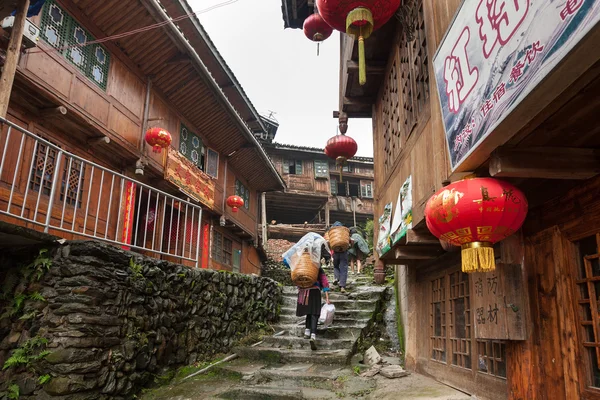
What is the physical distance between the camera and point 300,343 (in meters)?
8.85

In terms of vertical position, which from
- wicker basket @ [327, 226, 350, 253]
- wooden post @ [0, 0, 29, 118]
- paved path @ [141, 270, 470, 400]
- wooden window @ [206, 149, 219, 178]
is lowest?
paved path @ [141, 270, 470, 400]

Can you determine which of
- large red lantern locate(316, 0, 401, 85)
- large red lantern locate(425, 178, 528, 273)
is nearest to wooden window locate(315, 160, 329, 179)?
large red lantern locate(316, 0, 401, 85)

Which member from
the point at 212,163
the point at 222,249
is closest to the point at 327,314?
the point at 212,163

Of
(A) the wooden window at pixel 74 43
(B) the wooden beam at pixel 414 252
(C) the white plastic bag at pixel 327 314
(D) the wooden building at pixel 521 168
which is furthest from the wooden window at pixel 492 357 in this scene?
(A) the wooden window at pixel 74 43

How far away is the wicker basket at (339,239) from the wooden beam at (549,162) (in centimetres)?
747

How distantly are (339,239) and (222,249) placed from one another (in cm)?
820

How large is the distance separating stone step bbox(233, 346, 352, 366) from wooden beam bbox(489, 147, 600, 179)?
564 centimetres

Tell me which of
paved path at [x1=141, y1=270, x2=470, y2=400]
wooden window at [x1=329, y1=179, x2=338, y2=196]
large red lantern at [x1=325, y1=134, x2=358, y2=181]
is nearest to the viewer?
paved path at [x1=141, y1=270, x2=470, y2=400]

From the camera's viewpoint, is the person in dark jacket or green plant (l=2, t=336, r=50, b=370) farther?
the person in dark jacket

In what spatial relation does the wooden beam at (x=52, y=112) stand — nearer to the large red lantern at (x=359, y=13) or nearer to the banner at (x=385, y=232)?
the large red lantern at (x=359, y=13)

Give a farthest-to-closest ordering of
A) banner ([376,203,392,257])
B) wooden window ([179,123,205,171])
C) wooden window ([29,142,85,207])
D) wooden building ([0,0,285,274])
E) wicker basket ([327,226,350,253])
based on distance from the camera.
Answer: wooden window ([179,123,205,171])
wicker basket ([327,226,350,253])
wooden window ([29,142,85,207])
wooden building ([0,0,285,274])
banner ([376,203,392,257])

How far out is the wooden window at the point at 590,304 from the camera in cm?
331

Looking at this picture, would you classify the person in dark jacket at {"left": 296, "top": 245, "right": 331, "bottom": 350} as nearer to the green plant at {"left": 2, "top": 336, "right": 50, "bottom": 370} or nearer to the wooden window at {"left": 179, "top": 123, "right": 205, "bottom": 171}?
the green plant at {"left": 2, "top": 336, "right": 50, "bottom": 370}

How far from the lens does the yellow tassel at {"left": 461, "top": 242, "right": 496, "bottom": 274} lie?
356 cm
